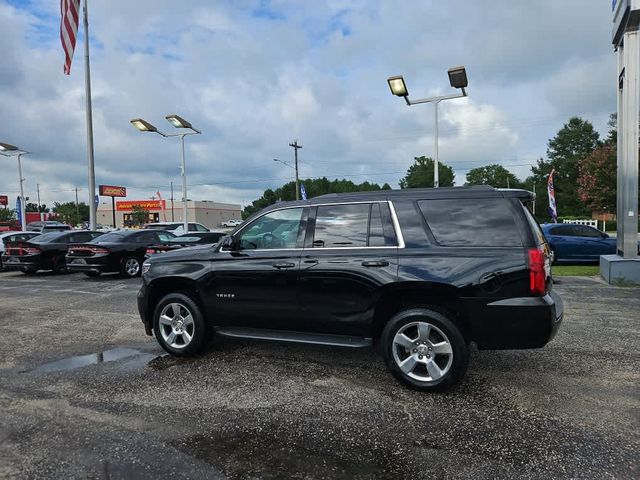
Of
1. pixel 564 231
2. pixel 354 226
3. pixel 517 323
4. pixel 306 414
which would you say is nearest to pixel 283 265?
pixel 354 226

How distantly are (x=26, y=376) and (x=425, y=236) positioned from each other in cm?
433

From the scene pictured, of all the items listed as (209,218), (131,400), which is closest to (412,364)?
(131,400)

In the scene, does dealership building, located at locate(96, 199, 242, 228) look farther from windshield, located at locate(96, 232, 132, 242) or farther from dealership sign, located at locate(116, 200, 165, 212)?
windshield, located at locate(96, 232, 132, 242)

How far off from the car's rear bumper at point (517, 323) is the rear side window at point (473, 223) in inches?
20.5

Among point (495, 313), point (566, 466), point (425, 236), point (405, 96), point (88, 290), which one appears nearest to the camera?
point (566, 466)

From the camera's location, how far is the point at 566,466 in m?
2.91

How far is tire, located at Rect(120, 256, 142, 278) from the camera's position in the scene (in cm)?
1365

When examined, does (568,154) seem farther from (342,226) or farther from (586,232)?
(342,226)

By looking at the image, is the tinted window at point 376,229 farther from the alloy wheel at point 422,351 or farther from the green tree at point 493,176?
the green tree at point 493,176

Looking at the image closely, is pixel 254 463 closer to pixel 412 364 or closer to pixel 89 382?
pixel 412 364

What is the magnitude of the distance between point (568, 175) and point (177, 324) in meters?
81.3

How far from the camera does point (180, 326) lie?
535 centimetres

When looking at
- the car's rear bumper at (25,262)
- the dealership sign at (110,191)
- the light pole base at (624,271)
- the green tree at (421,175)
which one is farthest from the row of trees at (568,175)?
the car's rear bumper at (25,262)

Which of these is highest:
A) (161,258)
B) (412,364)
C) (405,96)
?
(405,96)
